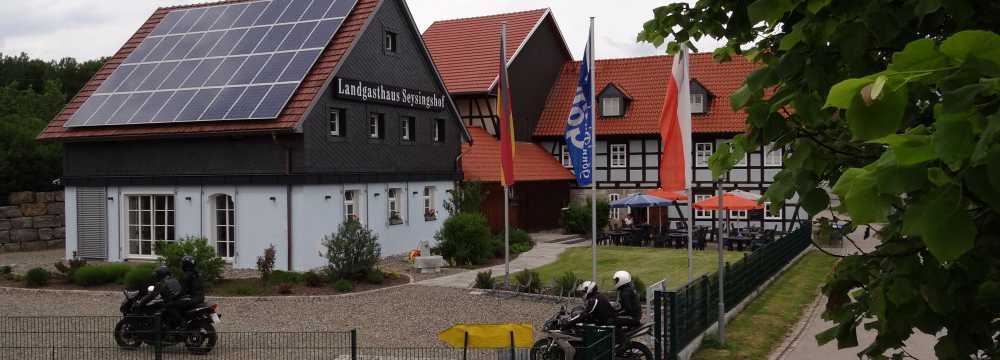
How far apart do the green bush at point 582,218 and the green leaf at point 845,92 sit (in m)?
32.1

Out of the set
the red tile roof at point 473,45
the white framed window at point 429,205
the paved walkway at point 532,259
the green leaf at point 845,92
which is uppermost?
the red tile roof at point 473,45

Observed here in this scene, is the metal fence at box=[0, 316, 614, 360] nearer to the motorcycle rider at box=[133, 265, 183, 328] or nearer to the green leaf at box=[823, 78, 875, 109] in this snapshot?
the motorcycle rider at box=[133, 265, 183, 328]

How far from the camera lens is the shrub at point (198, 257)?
62.3 feet

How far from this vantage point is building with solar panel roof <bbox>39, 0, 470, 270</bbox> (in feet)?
73.7

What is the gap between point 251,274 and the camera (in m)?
21.8

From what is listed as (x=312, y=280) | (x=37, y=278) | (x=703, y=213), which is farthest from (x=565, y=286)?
(x=703, y=213)

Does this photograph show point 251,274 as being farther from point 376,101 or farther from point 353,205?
point 376,101

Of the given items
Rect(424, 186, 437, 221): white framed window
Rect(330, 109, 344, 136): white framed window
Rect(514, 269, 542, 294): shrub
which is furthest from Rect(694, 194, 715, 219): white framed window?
Rect(514, 269, 542, 294): shrub

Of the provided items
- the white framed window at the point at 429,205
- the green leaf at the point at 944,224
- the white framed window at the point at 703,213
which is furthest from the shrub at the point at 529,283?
the white framed window at the point at 703,213

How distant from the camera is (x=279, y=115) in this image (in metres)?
21.9

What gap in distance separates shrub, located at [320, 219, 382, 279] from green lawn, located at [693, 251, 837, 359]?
8.24 meters

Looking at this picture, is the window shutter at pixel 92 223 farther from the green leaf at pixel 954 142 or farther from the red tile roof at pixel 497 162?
the green leaf at pixel 954 142

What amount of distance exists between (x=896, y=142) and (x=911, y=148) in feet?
0.12

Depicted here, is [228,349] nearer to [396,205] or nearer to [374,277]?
[374,277]
